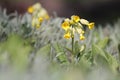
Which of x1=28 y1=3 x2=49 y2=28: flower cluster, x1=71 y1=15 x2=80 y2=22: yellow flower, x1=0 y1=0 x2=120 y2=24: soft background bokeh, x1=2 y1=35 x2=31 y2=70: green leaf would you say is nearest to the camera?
x1=2 y1=35 x2=31 y2=70: green leaf

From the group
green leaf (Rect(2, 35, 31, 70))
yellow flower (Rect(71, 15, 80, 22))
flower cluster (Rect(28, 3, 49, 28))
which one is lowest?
green leaf (Rect(2, 35, 31, 70))

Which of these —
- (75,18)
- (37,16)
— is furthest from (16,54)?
(37,16)

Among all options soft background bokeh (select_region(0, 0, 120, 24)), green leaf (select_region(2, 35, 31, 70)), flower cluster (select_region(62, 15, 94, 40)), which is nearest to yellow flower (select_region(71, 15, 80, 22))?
flower cluster (select_region(62, 15, 94, 40))

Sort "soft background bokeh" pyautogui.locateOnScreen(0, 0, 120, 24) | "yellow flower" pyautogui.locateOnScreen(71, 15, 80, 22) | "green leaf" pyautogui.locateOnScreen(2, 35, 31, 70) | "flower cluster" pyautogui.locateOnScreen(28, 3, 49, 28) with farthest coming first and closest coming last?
"soft background bokeh" pyautogui.locateOnScreen(0, 0, 120, 24), "flower cluster" pyautogui.locateOnScreen(28, 3, 49, 28), "yellow flower" pyautogui.locateOnScreen(71, 15, 80, 22), "green leaf" pyautogui.locateOnScreen(2, 35, 31, 70)

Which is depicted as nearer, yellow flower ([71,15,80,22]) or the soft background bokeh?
yellow flower ([71,15,80,22])

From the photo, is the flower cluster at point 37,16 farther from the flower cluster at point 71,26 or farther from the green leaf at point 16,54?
the green leaf at point 16,54

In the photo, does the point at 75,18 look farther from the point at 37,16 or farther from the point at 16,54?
the point at 37,16

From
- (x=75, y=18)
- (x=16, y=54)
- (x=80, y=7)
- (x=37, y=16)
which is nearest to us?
(x=16, y=54)

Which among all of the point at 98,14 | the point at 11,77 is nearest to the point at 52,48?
the point at 11,77

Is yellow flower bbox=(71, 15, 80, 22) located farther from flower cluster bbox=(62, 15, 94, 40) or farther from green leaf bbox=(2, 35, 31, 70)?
green leaf bbox=(2, 35, 31, 70)
